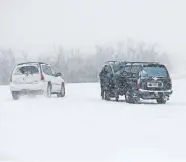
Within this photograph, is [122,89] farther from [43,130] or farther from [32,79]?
[43,130]

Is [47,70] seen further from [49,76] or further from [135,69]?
[135,69]

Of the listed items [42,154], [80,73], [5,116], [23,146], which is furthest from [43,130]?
[80,73]

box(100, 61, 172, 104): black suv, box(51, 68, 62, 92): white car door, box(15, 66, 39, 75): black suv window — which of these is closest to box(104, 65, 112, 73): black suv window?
box(100, 61, 172, 104): black suv

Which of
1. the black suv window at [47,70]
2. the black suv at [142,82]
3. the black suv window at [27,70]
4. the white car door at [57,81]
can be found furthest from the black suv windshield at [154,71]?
the white car door at [57,81]

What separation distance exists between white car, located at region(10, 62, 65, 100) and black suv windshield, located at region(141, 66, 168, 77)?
451cm

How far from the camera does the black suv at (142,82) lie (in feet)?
71.9

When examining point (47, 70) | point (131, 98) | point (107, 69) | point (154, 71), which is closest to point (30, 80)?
point (47, 70)

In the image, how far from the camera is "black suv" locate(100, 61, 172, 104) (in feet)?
71.9

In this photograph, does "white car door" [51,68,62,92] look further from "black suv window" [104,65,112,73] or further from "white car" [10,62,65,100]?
"black suv window" [104,65,112,73]

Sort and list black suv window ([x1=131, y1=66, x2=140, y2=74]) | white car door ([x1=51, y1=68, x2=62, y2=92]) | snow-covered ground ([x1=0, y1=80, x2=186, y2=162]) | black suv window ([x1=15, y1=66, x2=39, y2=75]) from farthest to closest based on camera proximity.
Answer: white car door ([x1=51, y1=68, x2=62, y2=92]) → black suv window ([x1=15, y1=66, x2=39, y2=75]) → black suv window ([x1=131, y1=66, x2=140, y2=74]) → snow-covered ground ([x1=0, y1=80, x2=186, y2=162])

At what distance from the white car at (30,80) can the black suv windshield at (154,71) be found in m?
4.51

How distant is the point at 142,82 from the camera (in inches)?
864

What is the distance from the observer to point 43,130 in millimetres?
11461

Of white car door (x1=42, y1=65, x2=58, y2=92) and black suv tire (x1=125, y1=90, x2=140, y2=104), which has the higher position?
white car door (x1=42, y1=65, x2=58, y2=92)
